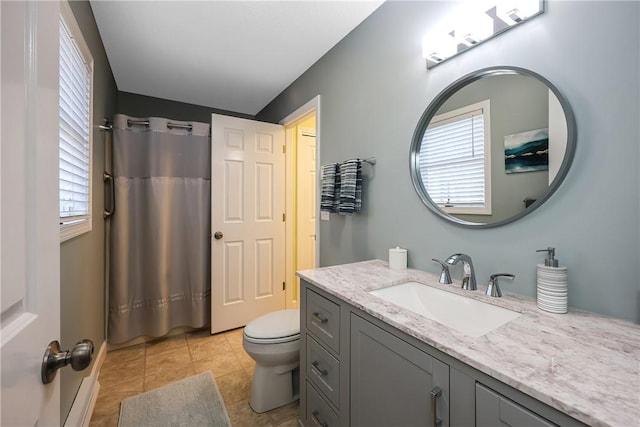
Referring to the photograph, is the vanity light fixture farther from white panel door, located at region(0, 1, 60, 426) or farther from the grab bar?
the grab bar

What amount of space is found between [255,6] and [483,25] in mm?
1244

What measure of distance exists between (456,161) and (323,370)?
113 centimetres

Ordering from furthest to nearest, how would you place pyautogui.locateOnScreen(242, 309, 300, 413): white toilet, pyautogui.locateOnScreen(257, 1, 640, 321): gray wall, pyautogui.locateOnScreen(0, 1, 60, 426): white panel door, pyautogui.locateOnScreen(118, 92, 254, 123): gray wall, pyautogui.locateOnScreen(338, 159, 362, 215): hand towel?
1. pyautogui.locateOnScreen(118, 92, 254, 123): gray wall
2. pyautogui.locateOnScreen(338, 159, 362, 215): hand towel
3. pyautogui.locateOnScreen(242, 309, 300, 413): white toilet
4. pyautogui.locateOnScreen(257, 1, 640, 321): gray wall
5. pyautogui.locateOnScreen(0, 1, 60, 426): white panel door

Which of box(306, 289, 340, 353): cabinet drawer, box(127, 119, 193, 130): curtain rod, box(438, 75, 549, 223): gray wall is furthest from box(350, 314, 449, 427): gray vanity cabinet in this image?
box(127, 119, 193, 130): curtain rod

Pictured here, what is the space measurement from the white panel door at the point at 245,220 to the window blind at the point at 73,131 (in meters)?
0.99

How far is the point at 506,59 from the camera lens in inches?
42.8

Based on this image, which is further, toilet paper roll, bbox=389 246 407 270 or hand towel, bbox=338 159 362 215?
hand towel, bbox=338 159 362 215

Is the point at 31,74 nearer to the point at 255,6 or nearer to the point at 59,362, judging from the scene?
the point at 59,362

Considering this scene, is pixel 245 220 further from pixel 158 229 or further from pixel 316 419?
pixel 316 419

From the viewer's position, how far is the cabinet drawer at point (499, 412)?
544 mm

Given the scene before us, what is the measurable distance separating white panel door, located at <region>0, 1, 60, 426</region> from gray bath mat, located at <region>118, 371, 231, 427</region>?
1.21 metres

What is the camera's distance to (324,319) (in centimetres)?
120

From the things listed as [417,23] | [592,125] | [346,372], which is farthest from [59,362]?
[417,23]

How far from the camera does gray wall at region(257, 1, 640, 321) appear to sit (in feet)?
2.69
